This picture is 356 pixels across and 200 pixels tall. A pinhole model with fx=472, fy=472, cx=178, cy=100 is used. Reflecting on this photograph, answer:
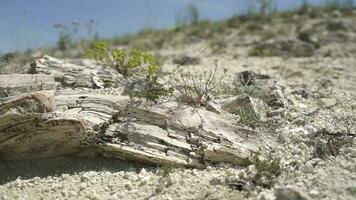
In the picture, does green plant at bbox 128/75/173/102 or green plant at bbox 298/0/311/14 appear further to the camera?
green plant at bbox 298/0/311/14

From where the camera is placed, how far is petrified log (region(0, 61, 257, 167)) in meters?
4.09

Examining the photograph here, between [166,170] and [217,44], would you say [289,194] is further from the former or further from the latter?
[217,44]

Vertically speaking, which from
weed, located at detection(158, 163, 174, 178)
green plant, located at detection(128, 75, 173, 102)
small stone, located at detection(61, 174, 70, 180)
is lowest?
small stone, located at detection(61, 174, 70, 180)

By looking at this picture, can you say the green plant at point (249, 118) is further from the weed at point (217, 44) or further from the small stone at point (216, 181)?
the weed at point (217, 44)

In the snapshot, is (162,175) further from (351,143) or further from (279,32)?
(279,32)

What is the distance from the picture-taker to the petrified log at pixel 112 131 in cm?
409

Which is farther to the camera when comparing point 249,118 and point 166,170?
point 249,118

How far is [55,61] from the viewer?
5.86 metres

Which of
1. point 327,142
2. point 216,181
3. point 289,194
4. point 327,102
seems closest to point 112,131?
point 216,181

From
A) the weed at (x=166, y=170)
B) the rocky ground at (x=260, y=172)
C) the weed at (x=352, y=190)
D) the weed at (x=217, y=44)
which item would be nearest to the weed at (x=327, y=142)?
the rocky ground at (x=260, y=172)

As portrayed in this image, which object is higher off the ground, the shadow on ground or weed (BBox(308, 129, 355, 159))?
weed (BBox(308, 129, 355, 159))

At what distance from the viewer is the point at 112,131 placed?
4.27 meters

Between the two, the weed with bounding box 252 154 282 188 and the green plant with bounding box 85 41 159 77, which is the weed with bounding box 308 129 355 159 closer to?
the weed with bounding box 252 154 282 188

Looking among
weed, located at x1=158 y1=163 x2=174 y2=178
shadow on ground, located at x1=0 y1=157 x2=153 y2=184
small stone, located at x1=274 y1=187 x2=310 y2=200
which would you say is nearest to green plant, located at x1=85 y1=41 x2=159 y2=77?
shadow on ground, located at x1=0 y1=157 x2=153 y2=184
